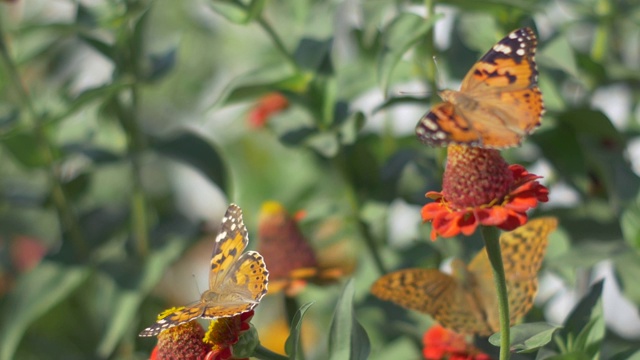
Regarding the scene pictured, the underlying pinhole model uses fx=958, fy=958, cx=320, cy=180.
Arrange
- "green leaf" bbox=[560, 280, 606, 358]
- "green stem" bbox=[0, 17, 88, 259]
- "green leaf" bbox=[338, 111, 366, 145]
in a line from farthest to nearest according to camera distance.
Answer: "green stem" bbox=[0, 17, 88, 259] < "green leaf" bbox=[338, 111, 366, 145] < "green leaf" bbox=[560, 280, 606, 358]

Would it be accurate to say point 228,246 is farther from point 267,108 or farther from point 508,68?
point 267,108

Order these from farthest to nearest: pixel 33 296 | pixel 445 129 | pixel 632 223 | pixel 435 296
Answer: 1. pixel 33 296
2. pixel 632 223
3. pixel 435 296
4. pixel 445 129

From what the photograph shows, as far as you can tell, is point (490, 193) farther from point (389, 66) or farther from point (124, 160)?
point (124, 160)

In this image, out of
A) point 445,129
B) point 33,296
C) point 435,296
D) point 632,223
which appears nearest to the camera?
point 445,129

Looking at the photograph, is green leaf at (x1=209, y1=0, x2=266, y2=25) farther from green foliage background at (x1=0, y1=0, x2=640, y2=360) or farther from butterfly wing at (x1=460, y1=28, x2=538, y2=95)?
butterfly wing at (x1=460, y1=28, x2=538, y2=95)

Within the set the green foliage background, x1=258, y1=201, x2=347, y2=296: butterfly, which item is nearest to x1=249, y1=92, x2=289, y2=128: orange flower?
the green foliage background

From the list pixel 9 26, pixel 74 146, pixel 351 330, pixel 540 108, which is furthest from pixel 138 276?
pixel 540 108

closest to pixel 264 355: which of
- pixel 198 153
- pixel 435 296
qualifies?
pixel 435 296
